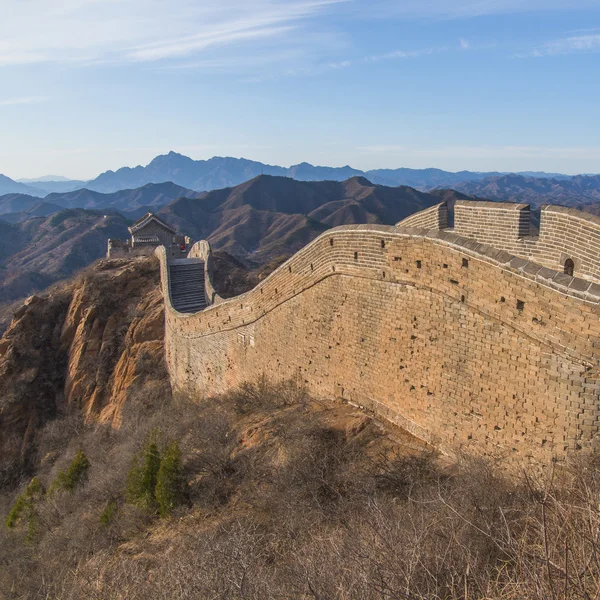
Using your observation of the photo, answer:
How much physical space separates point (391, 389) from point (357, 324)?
1.21 meters

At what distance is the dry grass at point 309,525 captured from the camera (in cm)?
366

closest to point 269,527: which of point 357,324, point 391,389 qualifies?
point 391,389

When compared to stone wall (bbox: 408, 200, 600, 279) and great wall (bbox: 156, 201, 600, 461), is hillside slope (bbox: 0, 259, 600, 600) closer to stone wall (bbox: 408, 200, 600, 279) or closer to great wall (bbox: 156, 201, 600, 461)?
great wall (bbox: 156, 201, 600, 461)

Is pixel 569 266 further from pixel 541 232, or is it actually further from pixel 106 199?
pixel 106 199

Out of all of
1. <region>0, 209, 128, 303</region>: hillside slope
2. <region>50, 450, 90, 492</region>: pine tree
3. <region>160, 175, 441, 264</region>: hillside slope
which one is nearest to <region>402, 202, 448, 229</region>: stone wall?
<region>50, 450, 90, 492</region>: pine tree

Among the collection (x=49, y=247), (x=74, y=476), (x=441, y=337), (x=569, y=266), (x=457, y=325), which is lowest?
(x=49, y=247)

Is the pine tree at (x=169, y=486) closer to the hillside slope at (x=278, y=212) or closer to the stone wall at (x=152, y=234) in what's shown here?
the stone wall at (x=152, y=234)

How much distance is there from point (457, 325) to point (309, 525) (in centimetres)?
301

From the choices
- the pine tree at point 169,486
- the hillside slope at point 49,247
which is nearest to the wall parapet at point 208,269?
the pine tree at point 169,486

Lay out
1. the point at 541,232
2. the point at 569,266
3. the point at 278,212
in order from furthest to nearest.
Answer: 1. the point at 278,212
2. the point at 541,232
3. the point at 569,266

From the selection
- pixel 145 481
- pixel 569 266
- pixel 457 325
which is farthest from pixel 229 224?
pixel 457 325

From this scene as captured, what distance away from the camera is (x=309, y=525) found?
582 cm

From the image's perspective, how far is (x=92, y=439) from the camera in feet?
48.1

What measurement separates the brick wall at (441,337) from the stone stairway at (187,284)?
673 centimetres
